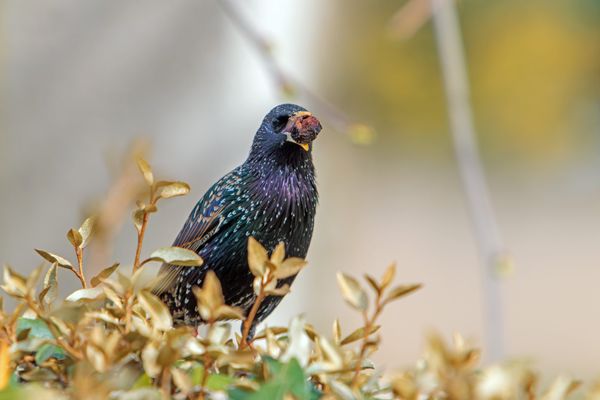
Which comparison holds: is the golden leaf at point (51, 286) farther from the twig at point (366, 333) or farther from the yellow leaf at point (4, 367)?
the twig at point (366, 333)

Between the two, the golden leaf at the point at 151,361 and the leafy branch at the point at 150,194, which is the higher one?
the leafy branch at the point at 150,194

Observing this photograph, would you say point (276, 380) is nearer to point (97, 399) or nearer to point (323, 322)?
point (97, 399)

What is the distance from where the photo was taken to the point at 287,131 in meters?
0.97

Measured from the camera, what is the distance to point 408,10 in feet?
5.87

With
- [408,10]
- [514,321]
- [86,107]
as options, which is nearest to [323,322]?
[86,107]

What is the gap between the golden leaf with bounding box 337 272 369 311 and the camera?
0.68 meters

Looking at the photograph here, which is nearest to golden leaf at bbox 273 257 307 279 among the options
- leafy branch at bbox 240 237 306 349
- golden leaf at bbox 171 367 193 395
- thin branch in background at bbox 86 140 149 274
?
leafy branch at bbox 240 237 306 349

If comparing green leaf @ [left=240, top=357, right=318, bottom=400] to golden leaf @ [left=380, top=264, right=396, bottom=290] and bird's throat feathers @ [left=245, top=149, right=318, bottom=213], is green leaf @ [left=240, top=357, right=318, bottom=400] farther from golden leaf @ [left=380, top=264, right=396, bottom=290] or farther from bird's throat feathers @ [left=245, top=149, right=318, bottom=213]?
bird's throat feathers @ [left=245, top=149, right=318, bottom=213]

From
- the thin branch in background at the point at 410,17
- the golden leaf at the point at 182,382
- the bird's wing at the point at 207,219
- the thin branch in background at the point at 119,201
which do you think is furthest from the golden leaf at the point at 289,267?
the thin branch in background at the point at 410,17

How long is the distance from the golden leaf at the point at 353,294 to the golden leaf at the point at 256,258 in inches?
2.4

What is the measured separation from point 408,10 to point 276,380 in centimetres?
130

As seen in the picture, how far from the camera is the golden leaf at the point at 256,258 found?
0.67 meters

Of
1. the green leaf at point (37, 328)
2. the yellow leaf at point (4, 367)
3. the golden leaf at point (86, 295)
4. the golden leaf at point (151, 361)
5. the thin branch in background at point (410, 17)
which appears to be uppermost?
the thin branch in background at point (410, 17)

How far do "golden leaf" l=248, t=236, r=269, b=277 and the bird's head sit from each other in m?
0.27
